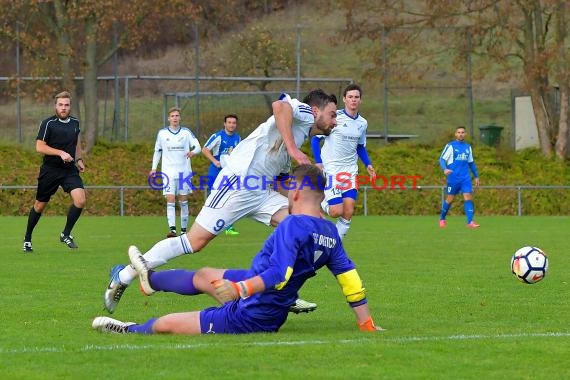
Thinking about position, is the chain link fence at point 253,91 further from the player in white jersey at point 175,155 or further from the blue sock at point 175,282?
the blue sock at point 175,282

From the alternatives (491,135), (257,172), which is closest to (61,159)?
(257,172)

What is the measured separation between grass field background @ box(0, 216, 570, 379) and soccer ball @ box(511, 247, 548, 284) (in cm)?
19

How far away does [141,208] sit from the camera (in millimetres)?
29062

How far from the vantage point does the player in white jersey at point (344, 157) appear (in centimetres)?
1488

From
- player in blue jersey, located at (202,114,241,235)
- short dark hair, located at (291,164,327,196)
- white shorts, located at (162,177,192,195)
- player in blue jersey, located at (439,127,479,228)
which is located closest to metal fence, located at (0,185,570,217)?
player in blue jersey, located at (439,127,479,228)

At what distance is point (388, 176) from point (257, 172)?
2185cm

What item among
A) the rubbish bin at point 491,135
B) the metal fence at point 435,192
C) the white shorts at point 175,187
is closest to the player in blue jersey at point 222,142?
the white shorts at point 175,187

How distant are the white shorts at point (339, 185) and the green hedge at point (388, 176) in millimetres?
14159

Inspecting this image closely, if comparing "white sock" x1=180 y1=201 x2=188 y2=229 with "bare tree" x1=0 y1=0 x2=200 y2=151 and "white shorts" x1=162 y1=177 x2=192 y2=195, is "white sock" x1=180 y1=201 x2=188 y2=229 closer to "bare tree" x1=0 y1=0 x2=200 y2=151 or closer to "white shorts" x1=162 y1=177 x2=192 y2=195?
A: "white shorts" x1=162 y1=177 x2=192 y2=195

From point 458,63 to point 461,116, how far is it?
9.44 feet

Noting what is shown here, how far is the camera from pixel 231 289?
6.49 meters

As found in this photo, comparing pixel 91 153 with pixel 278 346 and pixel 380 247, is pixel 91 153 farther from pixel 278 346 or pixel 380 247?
pixel 278 346

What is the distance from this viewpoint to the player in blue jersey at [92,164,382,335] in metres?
6.99

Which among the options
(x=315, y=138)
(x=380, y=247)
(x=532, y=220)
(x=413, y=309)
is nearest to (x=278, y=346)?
(x=413, y=309)
